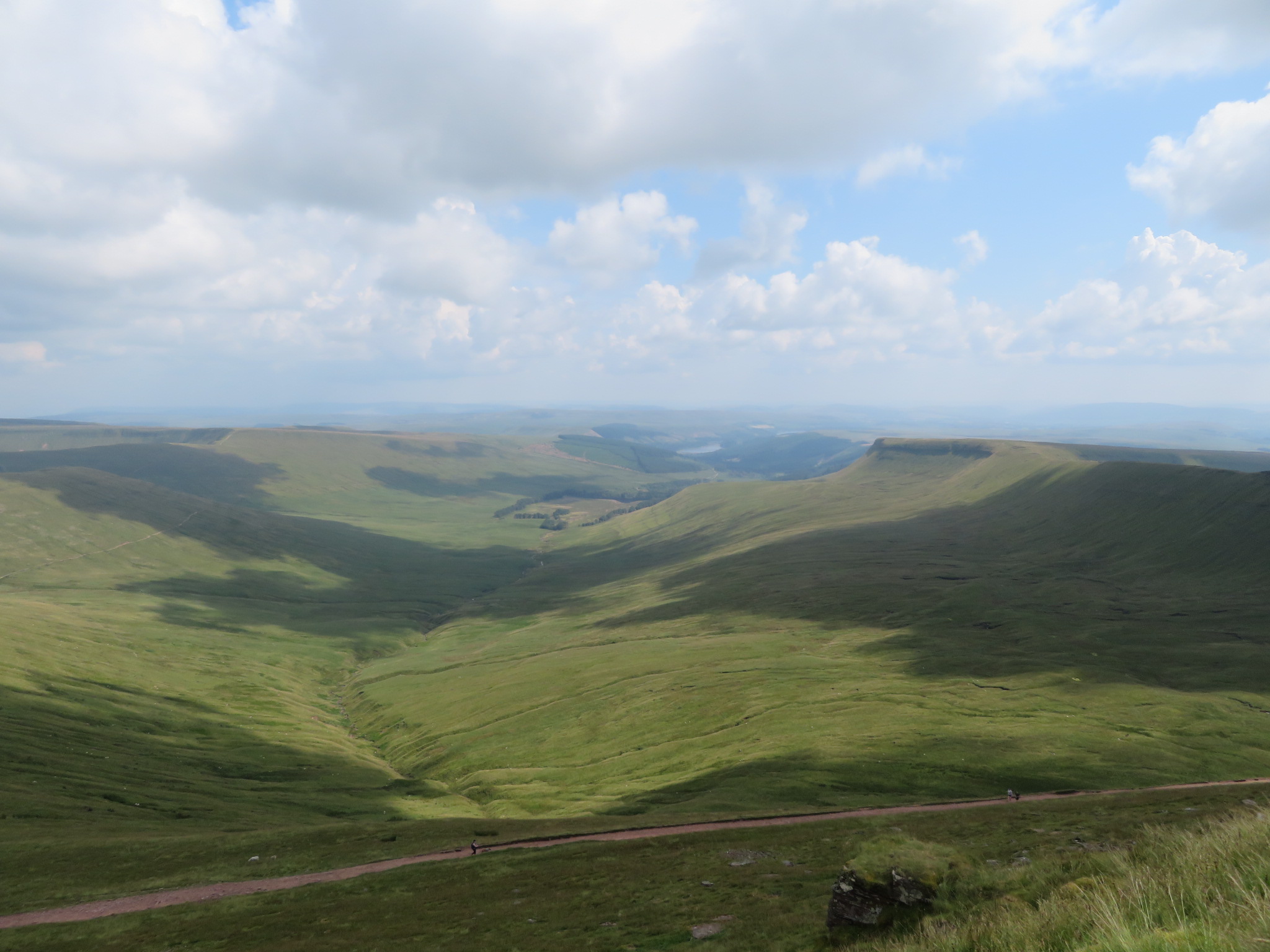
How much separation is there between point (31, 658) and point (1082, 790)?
595 ft

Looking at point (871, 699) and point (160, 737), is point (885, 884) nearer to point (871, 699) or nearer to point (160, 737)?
point (871, 699)

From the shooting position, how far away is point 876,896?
26.3 m

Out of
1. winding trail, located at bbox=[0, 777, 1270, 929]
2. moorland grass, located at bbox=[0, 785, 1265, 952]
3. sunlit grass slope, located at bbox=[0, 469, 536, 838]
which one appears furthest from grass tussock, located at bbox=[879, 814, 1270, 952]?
sunlit grass slope, located at bbox=[0, 469, 536, 838]

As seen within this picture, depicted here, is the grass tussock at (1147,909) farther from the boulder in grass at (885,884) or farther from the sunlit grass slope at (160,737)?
the sunlit grass slope at (160,737)

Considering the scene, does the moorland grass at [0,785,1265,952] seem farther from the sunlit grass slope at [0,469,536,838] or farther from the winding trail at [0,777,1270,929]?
the sunlit grass slope at [0,469,536,838]

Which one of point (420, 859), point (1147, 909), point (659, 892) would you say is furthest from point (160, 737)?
point (1147, 909)

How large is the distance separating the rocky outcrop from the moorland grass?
34.1 inches

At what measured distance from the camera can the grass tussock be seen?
12773mm

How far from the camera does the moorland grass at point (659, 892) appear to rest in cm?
2995

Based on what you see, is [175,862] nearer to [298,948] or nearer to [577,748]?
[298,948]

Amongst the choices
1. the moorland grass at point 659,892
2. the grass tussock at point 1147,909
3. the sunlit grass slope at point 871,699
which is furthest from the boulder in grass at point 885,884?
the sunlit grass slope at point 871,699

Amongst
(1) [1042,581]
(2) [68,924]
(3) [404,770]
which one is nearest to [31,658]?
(3) [404,770]

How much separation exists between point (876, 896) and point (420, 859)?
43099 mm

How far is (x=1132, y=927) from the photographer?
46.4 ft
